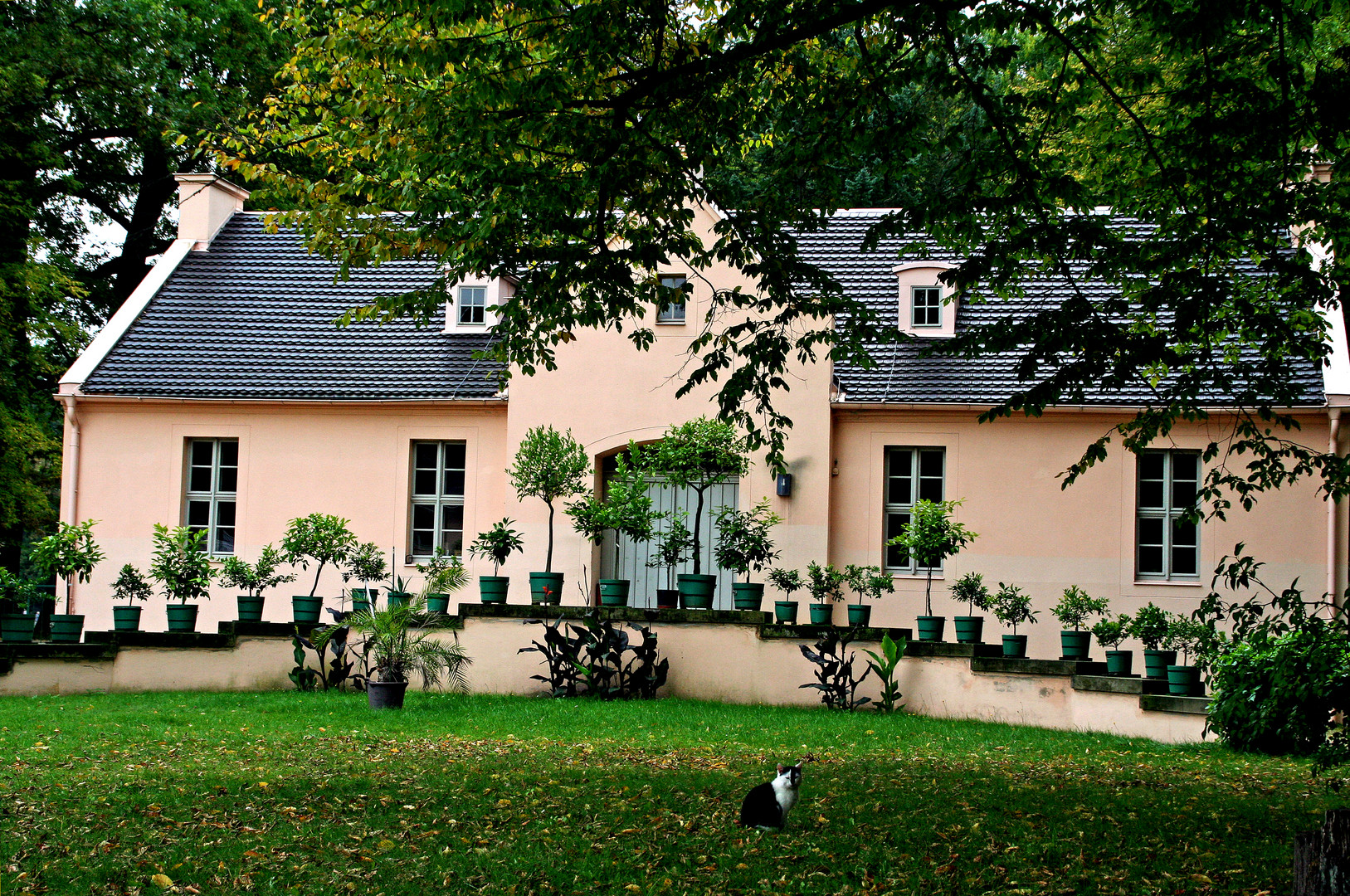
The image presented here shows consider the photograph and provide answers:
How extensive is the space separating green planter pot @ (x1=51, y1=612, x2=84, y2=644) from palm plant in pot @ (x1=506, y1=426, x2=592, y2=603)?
5.53 m

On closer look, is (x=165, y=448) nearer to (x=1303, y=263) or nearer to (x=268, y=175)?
(x=268, y=175)

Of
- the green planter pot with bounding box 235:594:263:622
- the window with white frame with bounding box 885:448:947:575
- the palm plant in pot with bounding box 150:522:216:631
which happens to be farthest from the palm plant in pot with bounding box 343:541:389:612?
the window with white frame with bounding box 885:448:947:575

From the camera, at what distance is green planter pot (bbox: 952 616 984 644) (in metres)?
14.2

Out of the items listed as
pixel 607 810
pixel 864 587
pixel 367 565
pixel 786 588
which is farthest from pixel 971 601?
pixel 607 810

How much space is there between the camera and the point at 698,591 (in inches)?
564

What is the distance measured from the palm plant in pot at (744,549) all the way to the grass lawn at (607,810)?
2942mm

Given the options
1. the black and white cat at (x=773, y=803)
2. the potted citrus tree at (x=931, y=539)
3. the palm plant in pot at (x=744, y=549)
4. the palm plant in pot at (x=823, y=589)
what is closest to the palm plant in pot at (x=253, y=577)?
the palm plant in pot at (x=744, y=549)

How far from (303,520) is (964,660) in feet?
27.2

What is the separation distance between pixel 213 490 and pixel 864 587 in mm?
9496

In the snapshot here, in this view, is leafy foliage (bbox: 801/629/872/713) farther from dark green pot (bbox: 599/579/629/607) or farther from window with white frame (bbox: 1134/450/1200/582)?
window with white frame (bbox: 1134/450/1200/582)

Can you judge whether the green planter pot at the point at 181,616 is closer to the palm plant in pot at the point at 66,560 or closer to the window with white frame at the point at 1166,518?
the palm plant in pot at the point at 66,560

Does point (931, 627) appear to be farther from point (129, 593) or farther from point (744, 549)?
point (129, 593)

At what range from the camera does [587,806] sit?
24.4 ft

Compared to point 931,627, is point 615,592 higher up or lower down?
higher up
